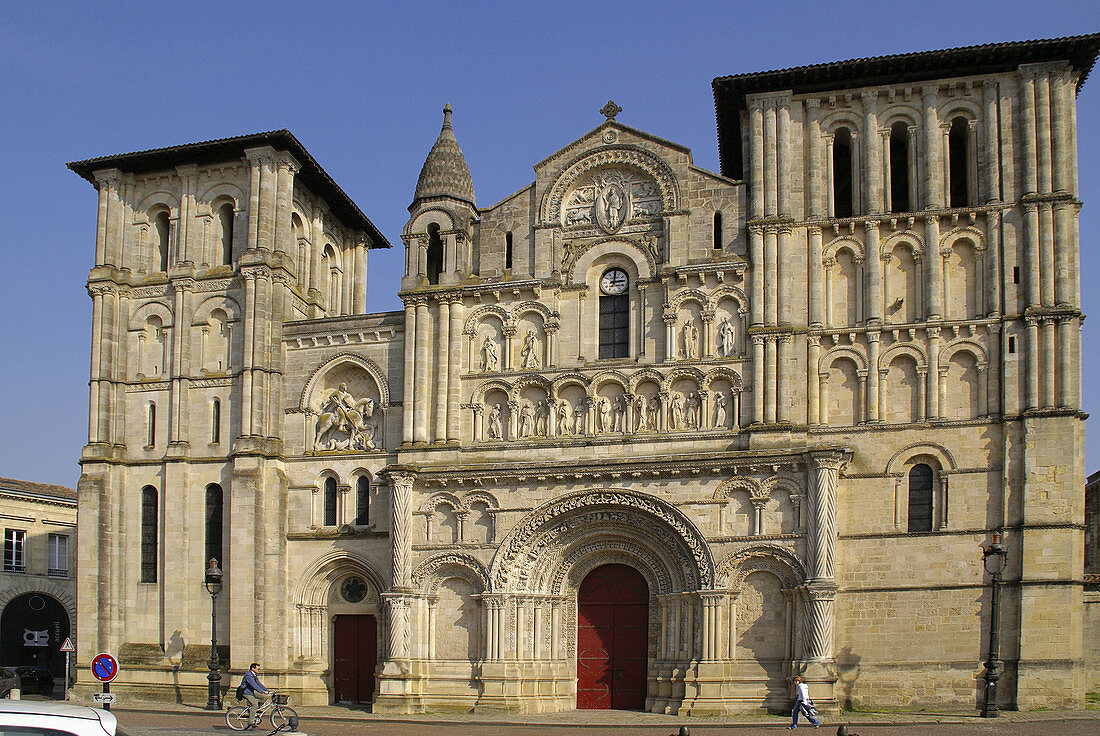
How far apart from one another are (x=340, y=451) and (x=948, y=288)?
54.4ft

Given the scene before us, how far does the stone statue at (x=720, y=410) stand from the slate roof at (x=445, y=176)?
9008 millimetres

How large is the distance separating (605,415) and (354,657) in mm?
9578

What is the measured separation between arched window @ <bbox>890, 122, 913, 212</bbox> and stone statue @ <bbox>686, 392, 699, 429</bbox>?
23.8 feet

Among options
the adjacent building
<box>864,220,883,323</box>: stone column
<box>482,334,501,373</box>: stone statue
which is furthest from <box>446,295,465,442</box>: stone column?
the adjacent building

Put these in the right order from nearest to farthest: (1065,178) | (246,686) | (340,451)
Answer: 1. (246,686)
2. (1065,178)
3. (340,451)

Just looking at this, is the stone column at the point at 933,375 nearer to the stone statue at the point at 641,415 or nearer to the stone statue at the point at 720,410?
the stone statue at the point at 720,410

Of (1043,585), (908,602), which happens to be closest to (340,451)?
(908,602)

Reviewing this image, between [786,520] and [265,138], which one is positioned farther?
[265,138]

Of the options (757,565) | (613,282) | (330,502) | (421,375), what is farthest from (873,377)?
(330,502)

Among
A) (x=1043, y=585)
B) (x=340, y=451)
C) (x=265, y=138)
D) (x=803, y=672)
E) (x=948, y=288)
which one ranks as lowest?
(x=803, y=672)

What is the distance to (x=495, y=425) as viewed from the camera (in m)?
30.4

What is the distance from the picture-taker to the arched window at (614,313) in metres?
30.4

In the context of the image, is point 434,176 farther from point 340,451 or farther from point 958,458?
point 958,458

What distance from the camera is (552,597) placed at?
1145 inches
